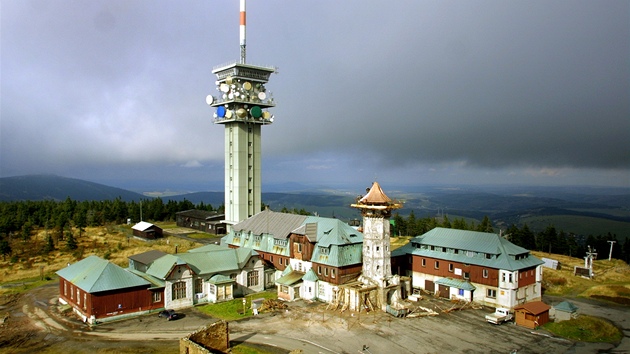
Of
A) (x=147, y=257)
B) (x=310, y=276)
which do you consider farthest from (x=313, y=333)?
(x=147, y=257)

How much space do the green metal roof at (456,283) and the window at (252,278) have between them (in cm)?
2523

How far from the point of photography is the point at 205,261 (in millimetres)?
59344

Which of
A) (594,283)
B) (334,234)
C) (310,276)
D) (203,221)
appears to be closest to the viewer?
(310,276)

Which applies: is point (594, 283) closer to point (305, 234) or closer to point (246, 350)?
point (305, 234)

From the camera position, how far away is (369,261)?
5500 centimetres

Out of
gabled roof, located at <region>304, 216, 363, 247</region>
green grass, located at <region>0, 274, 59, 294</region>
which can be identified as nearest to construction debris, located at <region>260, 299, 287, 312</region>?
gabled roof, located at <region>304, 216, 363, 247</region>

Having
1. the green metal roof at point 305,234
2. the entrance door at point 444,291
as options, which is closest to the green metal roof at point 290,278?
the green metal roof at point 305,234

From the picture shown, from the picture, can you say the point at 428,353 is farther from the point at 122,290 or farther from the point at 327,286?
the point at 122,290

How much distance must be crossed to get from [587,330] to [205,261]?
4581cm

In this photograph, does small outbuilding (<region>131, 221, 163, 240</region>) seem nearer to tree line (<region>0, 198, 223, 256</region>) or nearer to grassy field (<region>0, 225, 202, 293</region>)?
grassy field (<region>0, 225, 202, 293</region>)

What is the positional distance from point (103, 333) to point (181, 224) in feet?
244

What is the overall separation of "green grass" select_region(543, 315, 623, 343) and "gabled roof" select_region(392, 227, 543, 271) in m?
7.82

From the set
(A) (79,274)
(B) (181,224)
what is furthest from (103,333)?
(B) (181,224)

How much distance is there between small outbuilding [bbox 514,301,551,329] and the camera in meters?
46.5
